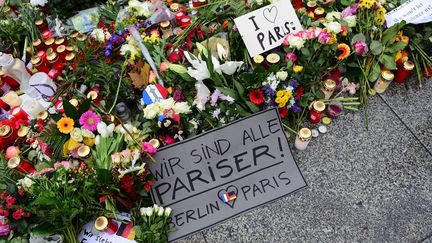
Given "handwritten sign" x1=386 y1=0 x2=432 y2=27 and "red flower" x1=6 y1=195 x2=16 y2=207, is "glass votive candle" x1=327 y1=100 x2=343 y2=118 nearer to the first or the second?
"handwritten sign" x1=386 y1=0 x2=432 y2=27

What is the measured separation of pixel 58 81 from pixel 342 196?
1.64 metres

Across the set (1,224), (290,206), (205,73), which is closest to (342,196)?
(290,206)

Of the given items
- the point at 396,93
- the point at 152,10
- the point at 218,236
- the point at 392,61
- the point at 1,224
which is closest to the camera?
the point at 1,224

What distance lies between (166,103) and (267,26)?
70 cm

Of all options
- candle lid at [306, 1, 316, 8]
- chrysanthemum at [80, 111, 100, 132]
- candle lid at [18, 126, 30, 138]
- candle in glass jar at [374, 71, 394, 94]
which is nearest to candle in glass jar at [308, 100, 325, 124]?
candle in glass jar at [374, 71, 394, 94]

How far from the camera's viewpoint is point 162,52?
1.84 metres

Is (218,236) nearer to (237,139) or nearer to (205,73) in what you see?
(237,139)

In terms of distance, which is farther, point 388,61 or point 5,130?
point 388,61

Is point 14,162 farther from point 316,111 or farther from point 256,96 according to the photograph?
point 316,111

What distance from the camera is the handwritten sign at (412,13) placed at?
189 centimetres

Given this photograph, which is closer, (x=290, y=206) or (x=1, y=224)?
(x=1, y=224)

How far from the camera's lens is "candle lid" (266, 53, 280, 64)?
5.73 ft

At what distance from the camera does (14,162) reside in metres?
1.56

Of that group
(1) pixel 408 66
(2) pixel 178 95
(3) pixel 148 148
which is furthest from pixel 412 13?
(3) pixel 148 148
